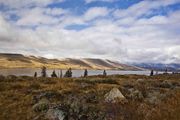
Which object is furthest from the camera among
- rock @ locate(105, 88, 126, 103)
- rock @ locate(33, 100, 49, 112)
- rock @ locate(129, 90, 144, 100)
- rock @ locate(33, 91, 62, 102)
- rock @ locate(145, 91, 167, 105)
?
rock @ locate(33, 91, 62, 102)

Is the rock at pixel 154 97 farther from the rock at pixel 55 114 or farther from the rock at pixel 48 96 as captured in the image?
the rock at pixel 48 96

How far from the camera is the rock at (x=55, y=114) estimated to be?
14406 millimetres

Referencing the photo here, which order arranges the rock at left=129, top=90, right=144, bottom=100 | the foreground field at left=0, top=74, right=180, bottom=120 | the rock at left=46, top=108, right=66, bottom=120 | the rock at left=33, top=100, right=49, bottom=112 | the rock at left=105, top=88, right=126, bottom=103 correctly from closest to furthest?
the foreground field at left=0, top=74, right=180, bottom=120 → the rock at left=46, top=108, right=66, bottom=120 → the rock at left=33, top=100, right=49, bottom=112 → the rock at left=105, top=88, right=126, bottom=103 → the rock at left=129, top=90, right=144, bottom=100

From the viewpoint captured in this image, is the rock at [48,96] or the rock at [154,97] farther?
the rock at [48,96]

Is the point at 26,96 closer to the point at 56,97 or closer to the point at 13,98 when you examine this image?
the point at 13,98

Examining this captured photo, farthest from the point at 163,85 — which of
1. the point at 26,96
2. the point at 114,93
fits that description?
the point at 26,96

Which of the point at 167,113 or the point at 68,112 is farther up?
the point at 167,113

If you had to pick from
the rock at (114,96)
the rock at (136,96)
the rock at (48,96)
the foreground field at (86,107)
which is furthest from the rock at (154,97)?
the rock at (48,96)

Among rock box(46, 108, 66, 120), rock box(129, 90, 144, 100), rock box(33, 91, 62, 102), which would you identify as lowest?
rock box(46, 108, 66, 120)

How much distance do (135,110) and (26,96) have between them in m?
12.0

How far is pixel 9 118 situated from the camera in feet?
50.4

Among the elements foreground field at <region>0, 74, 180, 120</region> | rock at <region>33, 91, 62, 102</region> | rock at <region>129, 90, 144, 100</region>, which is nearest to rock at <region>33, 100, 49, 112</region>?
foreground field at <region>0, 74, 180, 120</region>

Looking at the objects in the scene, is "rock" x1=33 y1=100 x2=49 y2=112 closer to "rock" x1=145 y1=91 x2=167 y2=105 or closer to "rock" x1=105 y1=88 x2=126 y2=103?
"rock" x1=105 y1=88 x2=126 y2=103

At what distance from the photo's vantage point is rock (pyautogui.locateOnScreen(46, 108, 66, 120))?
14406 mm
